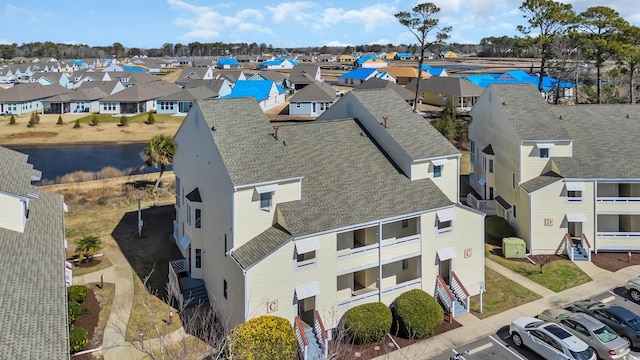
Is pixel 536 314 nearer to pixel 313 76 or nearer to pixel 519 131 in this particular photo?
pixel 519 131

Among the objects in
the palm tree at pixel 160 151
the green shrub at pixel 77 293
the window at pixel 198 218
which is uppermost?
the palm tree at pixel 160 151

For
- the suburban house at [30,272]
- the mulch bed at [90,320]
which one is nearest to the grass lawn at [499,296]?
the mulch bed at [90,320]

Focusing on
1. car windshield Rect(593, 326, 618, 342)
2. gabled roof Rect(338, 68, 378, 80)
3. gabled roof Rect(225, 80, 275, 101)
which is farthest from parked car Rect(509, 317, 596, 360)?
gabled roof Rect(338, 68, 378, 80)

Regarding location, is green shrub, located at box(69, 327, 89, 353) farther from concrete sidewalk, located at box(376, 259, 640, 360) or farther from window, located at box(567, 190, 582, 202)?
window, located at box(567, 190, 582, 202)

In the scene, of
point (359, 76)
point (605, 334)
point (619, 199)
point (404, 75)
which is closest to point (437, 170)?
point (605, 334)

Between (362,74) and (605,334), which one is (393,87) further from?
(605,334)

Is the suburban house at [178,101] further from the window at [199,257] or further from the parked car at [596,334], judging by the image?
the parked car at [596,334]

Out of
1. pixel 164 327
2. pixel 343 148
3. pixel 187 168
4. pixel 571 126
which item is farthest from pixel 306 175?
pixel 571 126
